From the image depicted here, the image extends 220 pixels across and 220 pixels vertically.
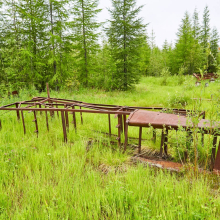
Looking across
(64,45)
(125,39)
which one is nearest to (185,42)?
(125,39)

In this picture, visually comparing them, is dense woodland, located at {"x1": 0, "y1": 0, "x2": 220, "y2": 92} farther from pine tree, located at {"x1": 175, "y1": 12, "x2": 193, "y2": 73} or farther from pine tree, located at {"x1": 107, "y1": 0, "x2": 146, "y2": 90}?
pine tree, located at {"x1": 175, "y1": 12, "x2": 193, "y2": 73}

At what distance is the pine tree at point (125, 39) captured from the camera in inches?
546

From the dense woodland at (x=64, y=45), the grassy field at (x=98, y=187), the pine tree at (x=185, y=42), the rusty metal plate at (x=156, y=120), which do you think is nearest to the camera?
the grassy field at (x=98, y=187)

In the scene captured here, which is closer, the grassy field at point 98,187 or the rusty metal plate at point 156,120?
the grassy field at point 98,187

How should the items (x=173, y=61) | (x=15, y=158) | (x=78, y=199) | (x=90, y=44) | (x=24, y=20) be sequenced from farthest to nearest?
(x=173, y=61), (x=90, y=44), (x=24, y=20), (x=15, y=158), (x=78, y=199)

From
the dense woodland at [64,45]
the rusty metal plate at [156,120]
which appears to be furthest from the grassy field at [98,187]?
the dense woodland at [64,45]

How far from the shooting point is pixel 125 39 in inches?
556

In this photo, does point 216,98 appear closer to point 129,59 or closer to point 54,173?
point 54,173

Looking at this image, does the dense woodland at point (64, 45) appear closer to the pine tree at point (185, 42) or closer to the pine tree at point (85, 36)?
the pine tree at point (85, 36)

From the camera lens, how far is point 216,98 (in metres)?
2.41

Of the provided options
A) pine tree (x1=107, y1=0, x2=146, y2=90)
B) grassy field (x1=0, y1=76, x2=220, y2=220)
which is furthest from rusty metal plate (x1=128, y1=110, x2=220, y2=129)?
pine tree (x1=107, y1=0, x2=146, y2=90)

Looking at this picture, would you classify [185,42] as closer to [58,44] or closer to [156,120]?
[58,44]

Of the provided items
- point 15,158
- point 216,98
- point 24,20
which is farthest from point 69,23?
point 216,98

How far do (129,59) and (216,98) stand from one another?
12.3 m
